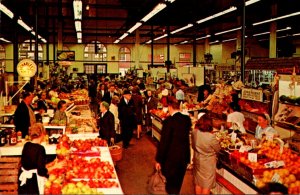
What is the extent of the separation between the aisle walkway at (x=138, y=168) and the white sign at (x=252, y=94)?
9.68 ft

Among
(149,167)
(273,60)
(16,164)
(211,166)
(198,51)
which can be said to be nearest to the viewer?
(211,166)

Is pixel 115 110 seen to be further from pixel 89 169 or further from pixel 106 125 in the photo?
pixel 89 169

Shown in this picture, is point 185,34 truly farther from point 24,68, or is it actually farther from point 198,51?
point 24,68

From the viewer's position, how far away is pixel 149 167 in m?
10.4

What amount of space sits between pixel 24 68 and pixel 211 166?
774 centimetres

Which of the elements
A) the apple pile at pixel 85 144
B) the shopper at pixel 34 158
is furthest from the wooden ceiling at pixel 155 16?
the shopper at pixel 34 158

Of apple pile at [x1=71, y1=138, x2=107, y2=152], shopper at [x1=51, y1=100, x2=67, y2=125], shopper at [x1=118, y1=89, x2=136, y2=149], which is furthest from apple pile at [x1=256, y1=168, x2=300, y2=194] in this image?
shopper at [x1=118, y1=89, x2=136, y2=149]

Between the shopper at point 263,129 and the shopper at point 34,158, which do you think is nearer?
the shopper at point 34,158

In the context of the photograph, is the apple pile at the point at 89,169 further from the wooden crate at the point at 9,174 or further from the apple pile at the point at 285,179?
the apple pile at the point at 285,179

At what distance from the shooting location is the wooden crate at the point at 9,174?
7.21 metres

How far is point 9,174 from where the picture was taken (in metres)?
7.30

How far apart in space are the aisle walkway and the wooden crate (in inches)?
81.3

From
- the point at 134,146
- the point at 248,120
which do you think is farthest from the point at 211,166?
the point at 134,146

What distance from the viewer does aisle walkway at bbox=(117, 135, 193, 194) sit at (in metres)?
8.59
